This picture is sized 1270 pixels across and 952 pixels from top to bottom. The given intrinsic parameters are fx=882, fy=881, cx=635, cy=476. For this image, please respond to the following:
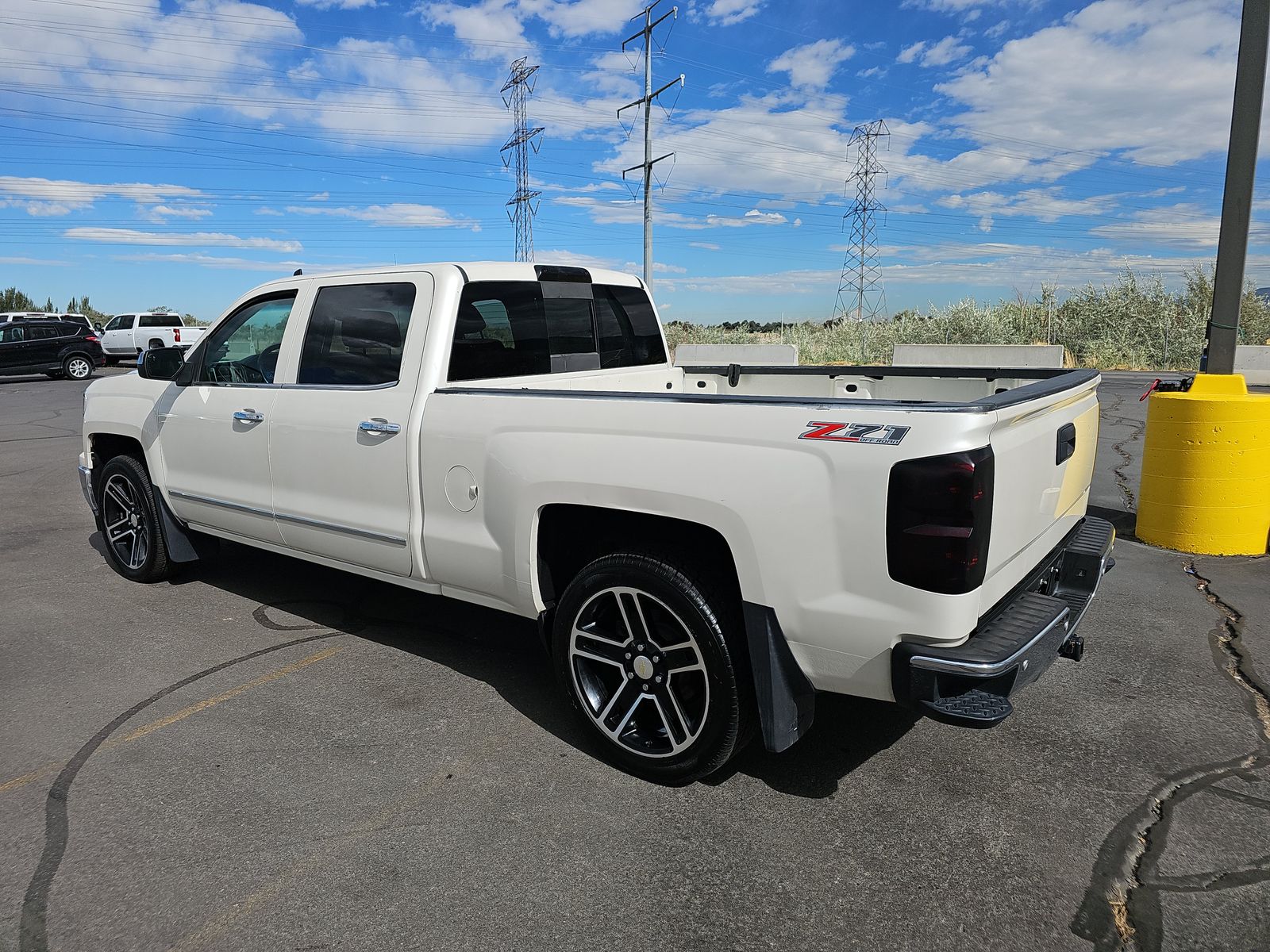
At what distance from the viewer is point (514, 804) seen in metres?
3.17

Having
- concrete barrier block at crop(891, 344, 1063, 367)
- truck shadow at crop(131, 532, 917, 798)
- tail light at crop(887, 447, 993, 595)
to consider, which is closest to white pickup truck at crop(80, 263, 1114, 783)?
tail light at crop(887, 447, 993, 595)

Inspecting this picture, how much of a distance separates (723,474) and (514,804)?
141 centimetres

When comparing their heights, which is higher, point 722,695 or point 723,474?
point 723,474

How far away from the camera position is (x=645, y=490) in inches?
123

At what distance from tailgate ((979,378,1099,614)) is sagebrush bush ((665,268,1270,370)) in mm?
21507

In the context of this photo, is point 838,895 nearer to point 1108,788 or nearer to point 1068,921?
point 1068,921

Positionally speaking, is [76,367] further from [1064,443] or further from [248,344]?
[1064,443]

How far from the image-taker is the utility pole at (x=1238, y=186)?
643 cm

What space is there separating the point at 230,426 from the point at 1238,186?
7.33 meters

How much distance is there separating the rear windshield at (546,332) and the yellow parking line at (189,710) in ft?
5.58

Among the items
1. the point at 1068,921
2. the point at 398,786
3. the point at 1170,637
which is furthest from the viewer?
the point at 1170,637

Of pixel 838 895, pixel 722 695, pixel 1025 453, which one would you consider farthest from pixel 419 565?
pixel 1025 453

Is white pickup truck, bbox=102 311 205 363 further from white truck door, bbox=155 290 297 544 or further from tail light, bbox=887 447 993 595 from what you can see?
tail light, bbox=887 447 993 595

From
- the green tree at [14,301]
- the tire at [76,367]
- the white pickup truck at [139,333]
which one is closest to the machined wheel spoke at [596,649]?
the tire at [76,367]
